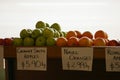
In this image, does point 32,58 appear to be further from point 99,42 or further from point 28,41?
point 99,42

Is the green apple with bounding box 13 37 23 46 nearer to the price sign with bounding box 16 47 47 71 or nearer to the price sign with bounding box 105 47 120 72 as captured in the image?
the price sign with bounding box 16 47 47 71

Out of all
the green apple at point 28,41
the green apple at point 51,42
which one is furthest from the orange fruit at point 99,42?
the green apple at point 28,41

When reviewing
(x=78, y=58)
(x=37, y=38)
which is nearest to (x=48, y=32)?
(x=37, y=38)

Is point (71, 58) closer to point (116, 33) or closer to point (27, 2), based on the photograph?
point (116, 33)

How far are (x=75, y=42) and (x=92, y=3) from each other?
1344 mm

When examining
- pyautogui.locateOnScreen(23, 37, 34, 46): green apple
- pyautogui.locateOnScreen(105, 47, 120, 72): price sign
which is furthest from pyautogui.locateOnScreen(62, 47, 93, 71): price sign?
pyautogui.locateOnScreen(23, 37, 34, 46): green apple

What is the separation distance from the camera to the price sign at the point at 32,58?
45.5 inches

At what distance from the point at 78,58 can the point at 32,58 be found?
22 cm

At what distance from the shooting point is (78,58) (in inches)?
43.3

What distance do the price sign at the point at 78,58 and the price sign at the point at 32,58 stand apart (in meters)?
0.10

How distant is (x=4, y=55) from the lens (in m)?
1.21

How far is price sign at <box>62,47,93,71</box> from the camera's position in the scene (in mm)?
1088

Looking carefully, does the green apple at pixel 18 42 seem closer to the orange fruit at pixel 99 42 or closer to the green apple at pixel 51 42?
the green apple at pixel 51 42

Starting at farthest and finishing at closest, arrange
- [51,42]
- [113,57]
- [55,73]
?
[55,73] < [51,42] < [113,57]
